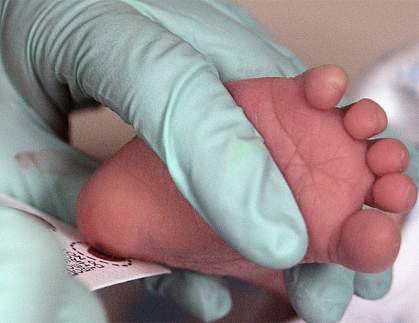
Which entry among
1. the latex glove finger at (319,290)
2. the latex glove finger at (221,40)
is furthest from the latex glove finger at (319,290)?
the latex glove finger at (221,40)

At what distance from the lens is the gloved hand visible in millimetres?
296

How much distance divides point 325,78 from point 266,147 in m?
0.04

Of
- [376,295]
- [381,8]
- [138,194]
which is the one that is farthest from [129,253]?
[381,8]

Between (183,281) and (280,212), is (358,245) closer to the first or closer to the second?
(280,212)

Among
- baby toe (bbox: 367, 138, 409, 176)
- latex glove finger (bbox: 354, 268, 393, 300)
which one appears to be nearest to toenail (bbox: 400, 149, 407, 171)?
baby toe (bbox: 367, 138, 409, 176)

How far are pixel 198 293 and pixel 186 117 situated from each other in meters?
0.13

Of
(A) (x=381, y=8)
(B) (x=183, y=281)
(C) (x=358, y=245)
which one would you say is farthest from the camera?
(A) (x=381, y=8)

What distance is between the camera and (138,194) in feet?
1.16

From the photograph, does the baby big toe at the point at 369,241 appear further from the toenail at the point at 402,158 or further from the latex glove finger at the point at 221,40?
the latex glove finger at the point at 221,40

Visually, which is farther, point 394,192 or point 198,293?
point 198,293

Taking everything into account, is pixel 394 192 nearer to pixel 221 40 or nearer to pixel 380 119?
pixel 380 119

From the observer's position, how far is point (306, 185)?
313 millimetres

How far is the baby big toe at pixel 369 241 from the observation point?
0.29 m

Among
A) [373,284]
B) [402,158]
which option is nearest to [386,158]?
[402,158]
